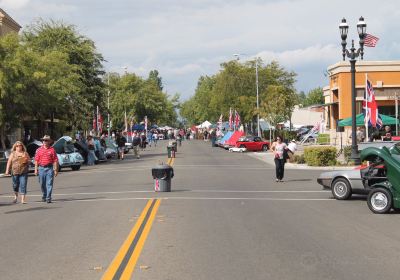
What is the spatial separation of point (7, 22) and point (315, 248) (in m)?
56.7

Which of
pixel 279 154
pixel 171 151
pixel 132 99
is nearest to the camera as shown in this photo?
pixel 279 154

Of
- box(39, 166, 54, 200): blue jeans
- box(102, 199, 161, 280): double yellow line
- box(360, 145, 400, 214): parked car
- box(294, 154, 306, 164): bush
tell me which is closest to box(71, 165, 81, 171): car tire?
box(294, 154, 306, 164): bush

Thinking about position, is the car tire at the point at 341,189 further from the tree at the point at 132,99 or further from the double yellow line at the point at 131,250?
the tree at the point at 132,99

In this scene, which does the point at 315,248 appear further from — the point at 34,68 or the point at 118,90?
the point at 118,90

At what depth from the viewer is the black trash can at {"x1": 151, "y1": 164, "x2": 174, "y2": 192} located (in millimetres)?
19312

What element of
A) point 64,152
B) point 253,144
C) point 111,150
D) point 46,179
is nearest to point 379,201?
point 46,179

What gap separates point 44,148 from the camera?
17781mm

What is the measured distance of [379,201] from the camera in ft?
46.9

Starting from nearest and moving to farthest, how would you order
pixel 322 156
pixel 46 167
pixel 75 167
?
pixel 46 167, pixel 322 156, pixel 75 167

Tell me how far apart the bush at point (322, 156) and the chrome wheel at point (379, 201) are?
56.3 feet

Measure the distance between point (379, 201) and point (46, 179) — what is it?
8765 mm

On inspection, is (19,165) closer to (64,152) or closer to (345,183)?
(345,183)

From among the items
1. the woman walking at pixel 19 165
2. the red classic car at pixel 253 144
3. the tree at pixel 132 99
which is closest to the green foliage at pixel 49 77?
the red classic car at pixel 253 144

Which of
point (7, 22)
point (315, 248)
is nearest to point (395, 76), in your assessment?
point (7, 22)
